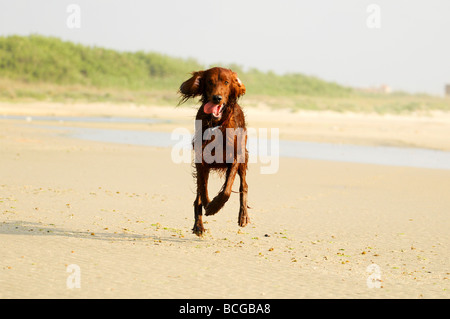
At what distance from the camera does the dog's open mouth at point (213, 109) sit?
681cm

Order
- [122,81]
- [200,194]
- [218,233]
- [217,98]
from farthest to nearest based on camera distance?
[122,81] < [218,233] < [200,194] < [217,98]

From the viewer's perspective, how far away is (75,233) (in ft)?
24.0

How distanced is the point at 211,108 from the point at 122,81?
175 ft

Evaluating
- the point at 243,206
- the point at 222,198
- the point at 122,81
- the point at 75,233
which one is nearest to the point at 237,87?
the point at 222,198

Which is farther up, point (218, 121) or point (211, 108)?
point (211, 108)

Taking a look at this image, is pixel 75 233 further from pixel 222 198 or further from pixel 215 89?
pixel 215 89

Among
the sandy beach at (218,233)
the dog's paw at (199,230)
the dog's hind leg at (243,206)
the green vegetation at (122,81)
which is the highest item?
the green vegetation at (122,81)

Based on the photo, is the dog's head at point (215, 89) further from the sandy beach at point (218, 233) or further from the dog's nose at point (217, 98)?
the sandy beach at point (218, 233)

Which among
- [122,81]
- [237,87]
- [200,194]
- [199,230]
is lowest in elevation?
[199,230]

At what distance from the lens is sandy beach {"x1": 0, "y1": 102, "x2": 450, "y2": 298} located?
551 cm

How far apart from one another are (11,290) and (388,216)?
Result: 583 centimetres

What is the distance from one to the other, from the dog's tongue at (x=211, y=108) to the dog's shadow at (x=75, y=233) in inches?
59.0

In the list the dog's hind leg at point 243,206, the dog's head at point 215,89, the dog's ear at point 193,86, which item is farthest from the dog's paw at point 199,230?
the dog's ear at point 193,86
